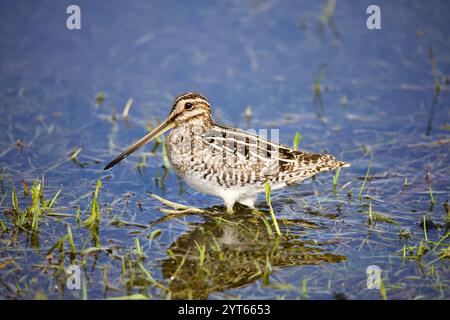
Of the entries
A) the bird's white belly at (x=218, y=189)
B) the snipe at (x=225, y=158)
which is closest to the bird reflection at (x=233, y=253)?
the bird's white belly at (x=218, y=189)

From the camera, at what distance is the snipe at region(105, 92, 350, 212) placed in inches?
300

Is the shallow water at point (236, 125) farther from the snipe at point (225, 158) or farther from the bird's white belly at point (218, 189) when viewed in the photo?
the snipe at point (225, 158)

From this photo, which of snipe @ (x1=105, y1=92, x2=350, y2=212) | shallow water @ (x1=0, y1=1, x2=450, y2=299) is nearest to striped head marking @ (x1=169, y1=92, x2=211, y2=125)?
snipe @ (x1=105, y1=92, x2=350, y2=212)

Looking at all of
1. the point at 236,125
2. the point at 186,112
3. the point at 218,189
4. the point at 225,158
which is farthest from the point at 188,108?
the point at 236,125

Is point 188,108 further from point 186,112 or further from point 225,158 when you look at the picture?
point 225,158

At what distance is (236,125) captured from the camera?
1005 centimetres

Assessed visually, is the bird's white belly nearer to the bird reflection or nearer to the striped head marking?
the bird reflection

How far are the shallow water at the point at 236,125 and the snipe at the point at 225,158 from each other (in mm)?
391

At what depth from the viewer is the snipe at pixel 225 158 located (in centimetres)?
763

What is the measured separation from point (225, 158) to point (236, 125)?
2.46 meters
